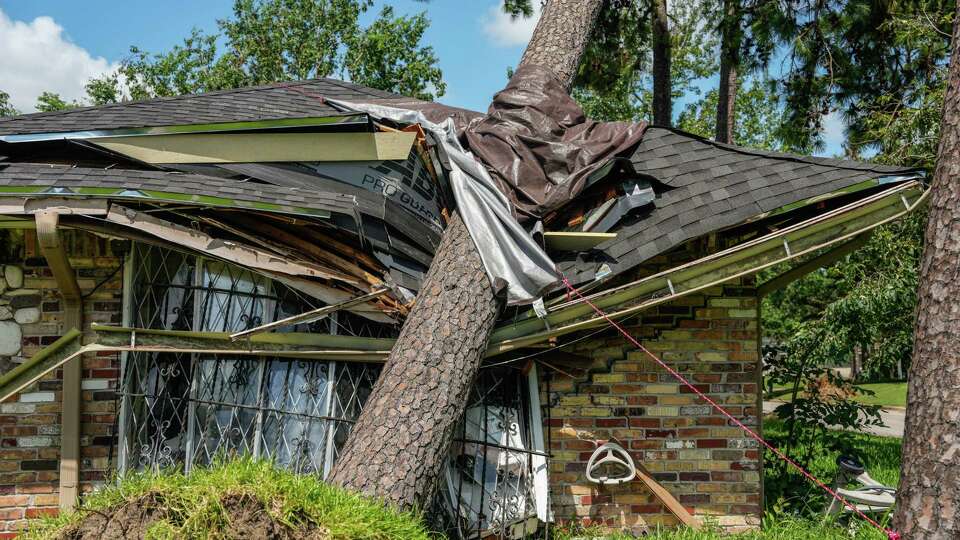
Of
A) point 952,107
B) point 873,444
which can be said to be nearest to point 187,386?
point 952,107

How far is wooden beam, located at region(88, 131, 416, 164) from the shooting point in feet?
16.9

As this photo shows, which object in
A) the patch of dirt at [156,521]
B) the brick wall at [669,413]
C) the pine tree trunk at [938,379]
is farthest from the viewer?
the brick wall at [669,413]

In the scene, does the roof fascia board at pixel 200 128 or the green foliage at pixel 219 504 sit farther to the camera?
the roof fascia board at pixel 200 128

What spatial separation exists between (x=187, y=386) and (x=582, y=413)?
2707 mm

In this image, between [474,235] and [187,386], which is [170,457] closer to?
[187,386]

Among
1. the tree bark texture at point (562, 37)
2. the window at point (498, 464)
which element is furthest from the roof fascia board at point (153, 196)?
the tree bark texture at point (562, 37)

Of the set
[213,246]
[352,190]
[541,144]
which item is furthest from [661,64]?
[213,246]

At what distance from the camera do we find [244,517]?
10.1ft

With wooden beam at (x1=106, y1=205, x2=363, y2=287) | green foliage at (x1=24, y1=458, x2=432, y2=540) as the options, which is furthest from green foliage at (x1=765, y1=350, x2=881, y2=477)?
green foliage at (x1=24, y1=458, x2=432, y2=540)

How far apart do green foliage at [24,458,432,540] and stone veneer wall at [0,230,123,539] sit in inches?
68.7

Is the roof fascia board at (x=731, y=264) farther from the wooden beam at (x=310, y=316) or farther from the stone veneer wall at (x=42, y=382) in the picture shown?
the stone veneer wall at (x=42, y=382)

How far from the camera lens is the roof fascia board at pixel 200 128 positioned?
512cm

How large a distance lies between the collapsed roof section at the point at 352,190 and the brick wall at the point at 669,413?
704 mm

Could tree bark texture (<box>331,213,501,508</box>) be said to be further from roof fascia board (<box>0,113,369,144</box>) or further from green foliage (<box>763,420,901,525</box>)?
green foliage (<box>763,420,901,525</box>)
